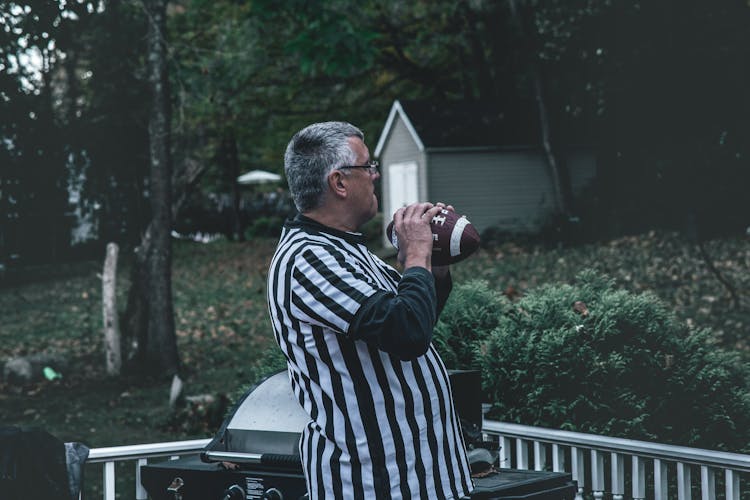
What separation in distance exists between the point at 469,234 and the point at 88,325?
17519 millimetres

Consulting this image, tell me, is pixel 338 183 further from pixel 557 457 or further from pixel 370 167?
pixel 557 457

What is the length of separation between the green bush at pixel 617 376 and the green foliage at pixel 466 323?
8.3 inches

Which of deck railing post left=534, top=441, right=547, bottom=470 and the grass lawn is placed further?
the grass lawn

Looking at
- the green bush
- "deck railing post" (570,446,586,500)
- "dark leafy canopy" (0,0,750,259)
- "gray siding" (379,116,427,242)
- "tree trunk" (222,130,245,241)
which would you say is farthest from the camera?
"tree trunk" (222,130,245,241)

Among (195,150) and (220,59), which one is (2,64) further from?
(195,150)

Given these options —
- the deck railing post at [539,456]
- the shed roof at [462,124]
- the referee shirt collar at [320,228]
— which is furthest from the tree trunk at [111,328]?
the shed roof at [462,124]

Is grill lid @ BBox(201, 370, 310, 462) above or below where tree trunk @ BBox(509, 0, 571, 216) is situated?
below

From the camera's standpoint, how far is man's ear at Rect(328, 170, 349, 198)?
313 centimetres

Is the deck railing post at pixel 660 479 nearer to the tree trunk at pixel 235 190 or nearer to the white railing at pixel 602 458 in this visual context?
the white railing at pixel 602 458

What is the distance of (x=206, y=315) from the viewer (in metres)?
20.1

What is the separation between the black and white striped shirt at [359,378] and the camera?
9.57 ft

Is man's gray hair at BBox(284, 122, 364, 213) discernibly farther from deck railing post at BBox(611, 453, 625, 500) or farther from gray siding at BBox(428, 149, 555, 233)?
gray siding at BBox(428, 149, 555, 233)

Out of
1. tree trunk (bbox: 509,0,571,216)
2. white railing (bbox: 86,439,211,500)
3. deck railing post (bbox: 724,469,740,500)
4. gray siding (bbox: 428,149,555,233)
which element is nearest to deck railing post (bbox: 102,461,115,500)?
white railing (bbox: 86,439,211,500)

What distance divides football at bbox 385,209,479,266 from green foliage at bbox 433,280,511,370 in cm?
260
